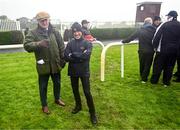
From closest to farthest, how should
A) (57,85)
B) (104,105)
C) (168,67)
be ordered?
(57,85) < (104,105) < (168,67)

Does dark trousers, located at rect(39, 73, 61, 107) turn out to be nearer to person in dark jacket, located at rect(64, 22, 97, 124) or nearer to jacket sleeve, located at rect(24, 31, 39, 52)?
person in dark jacket, located at rect(64, 22, 97, 124)

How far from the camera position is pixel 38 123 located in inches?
180

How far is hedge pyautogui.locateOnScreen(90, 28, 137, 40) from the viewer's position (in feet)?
82.3

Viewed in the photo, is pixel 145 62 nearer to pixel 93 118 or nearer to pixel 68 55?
pixel 93 118

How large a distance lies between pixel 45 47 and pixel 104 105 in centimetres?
192

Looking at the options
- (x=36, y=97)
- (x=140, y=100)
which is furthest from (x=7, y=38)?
(x=140, y=100)

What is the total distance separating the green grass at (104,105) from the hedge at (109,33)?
17421 millimetres

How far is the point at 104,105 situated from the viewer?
541 cm

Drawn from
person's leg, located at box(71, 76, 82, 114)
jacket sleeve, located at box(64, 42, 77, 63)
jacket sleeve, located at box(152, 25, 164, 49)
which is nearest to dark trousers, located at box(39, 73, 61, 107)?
person's leg, located at box(71, 76, 82, 114)

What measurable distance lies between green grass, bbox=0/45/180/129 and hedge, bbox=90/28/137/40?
57.2ft

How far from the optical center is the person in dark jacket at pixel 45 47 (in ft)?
14.6

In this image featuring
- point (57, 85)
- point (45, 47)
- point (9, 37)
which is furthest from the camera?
point (9, 37)

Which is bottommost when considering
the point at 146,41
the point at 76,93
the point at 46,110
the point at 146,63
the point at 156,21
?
the point at 46,110

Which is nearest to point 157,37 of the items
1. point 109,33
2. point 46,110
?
point 46,110
